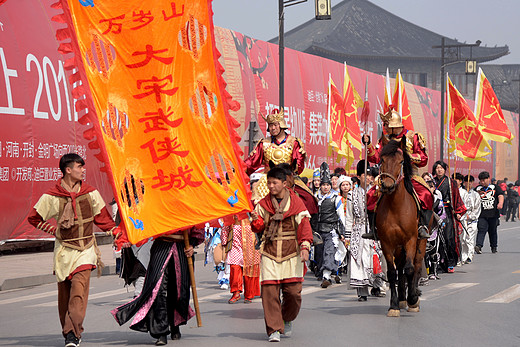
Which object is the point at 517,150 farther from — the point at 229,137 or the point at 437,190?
the point at 229,137

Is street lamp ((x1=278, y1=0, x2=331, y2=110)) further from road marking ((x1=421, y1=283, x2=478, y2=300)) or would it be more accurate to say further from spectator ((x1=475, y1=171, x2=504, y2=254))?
road marking ((x1=421, y1=283, x2=478, y2=300))

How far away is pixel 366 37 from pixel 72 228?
2898 inches

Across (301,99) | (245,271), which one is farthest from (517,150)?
(245,271)

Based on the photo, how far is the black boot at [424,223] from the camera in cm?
1106

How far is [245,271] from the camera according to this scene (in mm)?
12227

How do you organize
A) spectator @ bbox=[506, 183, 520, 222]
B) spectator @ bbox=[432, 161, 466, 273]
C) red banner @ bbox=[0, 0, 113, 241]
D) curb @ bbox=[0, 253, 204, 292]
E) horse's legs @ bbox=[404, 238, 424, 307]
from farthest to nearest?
spectator @ bbox=[506, 183, 520, 222], red banner @ bbox=[0, 0, 113, 241], spectator @ bbox=[432, 161, 466, 273], curb @ bbox=[0, 253, 204, 292], horse's legs @ bbox=[404, 238, 424, 307]

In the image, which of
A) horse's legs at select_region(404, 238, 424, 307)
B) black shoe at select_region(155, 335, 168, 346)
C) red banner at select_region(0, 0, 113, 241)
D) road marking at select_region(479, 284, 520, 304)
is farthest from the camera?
red banner at select_region(0, 0, 113, 241)

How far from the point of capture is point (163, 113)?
27.6 ft

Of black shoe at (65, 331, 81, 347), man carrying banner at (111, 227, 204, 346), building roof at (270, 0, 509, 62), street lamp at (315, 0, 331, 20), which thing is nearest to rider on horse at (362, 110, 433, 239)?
man carrying banner at (111, 227, 204, 346)

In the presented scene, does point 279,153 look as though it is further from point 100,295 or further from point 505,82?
point 505,82

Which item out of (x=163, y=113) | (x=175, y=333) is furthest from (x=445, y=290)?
→ (x=163, y=113)

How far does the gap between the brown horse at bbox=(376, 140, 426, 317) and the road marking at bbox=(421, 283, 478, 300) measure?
1.55 meters

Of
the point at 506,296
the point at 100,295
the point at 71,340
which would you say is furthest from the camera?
the point at 100,295

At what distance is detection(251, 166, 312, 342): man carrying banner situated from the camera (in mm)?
8750
